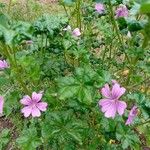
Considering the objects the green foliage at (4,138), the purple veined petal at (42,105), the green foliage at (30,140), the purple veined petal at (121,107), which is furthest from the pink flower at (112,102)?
the green foliage at (4,138)

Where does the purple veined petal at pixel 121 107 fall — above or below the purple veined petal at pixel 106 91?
below

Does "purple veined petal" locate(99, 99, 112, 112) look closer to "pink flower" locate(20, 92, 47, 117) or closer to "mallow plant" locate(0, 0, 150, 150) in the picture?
"mallow plant" locate(0, 0, 150, 150)

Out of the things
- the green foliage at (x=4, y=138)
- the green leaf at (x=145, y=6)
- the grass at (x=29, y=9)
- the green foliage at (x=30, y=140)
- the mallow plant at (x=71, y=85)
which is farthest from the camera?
the grass at (x=29, y=9)

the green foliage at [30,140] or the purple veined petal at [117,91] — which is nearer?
the purple veined petal at [117,91]

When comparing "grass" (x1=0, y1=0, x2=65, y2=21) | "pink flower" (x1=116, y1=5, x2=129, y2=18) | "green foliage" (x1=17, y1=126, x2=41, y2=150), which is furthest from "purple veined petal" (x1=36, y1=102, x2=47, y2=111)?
"grass" (x1=0, y1=0, x2=65, y2=21)

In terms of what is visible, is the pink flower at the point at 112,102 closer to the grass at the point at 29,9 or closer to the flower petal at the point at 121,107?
the flower petal at the point at 121,107

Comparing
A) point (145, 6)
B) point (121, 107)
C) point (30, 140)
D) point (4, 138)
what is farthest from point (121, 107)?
point (4, 138)

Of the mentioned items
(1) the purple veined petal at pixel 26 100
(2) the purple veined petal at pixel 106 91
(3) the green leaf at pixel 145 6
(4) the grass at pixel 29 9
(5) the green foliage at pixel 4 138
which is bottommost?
(4) the grass at pixel 29 9

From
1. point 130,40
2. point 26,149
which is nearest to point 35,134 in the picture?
point 26,149
